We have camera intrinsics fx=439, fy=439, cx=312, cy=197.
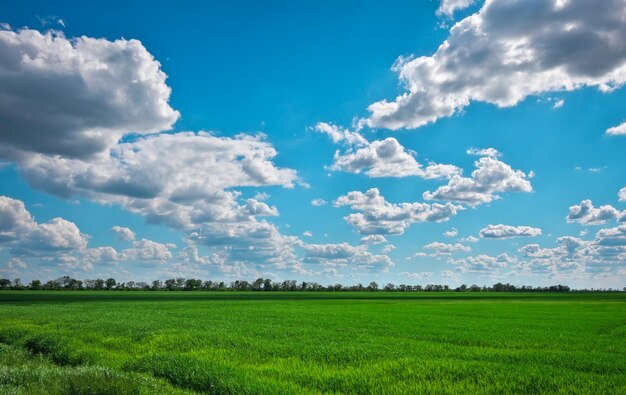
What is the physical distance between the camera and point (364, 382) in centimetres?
1357

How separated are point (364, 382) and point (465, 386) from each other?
119 inches

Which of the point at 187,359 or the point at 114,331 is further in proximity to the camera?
the point at 114,331

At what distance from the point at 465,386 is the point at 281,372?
19.7 ft

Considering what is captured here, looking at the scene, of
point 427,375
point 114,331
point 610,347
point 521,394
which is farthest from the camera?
point 114,331

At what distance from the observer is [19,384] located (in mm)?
13836

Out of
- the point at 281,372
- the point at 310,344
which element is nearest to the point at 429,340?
the point at 310,344

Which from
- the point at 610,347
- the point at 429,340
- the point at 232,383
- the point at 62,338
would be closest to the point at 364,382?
the point at 232,383

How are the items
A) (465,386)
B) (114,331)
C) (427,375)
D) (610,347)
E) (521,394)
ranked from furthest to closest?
(114,331) → (610,347) → (427,375) → (465,386) → (521,394)

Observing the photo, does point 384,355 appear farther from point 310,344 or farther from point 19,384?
point 19,384

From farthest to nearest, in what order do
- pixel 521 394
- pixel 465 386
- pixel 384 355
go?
pixel 384 355 < pixel 465 386 < pixel 521 394

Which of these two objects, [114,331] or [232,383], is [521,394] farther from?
[114,331]

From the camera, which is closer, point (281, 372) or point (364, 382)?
point (364, 382)

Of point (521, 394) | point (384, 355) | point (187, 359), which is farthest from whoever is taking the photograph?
point (384, 355)

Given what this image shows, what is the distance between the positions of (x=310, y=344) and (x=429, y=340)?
7.53 m
